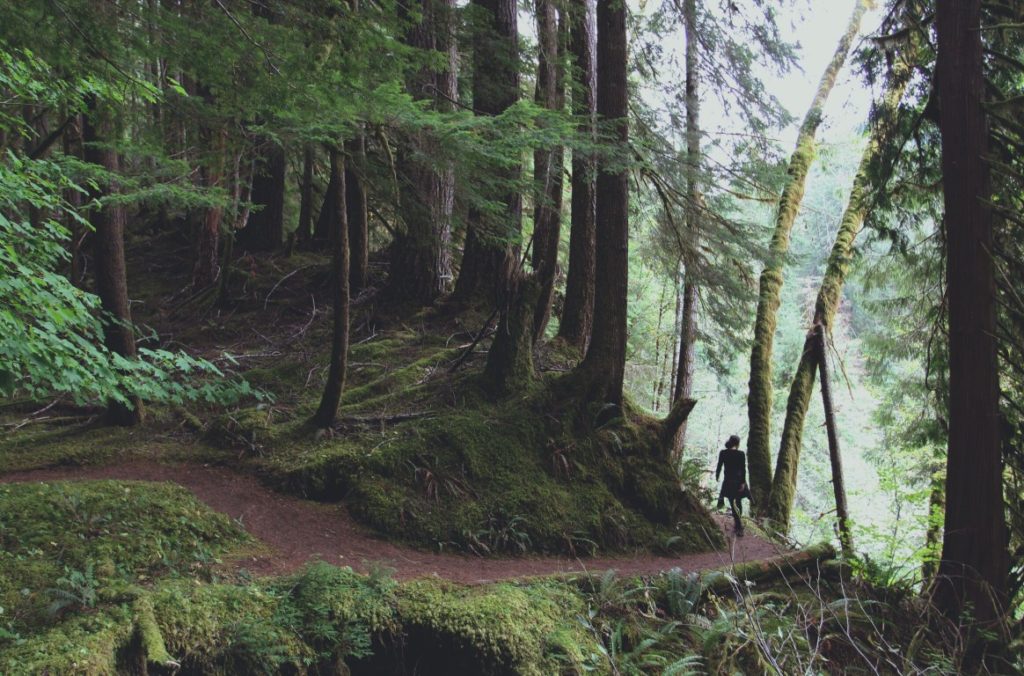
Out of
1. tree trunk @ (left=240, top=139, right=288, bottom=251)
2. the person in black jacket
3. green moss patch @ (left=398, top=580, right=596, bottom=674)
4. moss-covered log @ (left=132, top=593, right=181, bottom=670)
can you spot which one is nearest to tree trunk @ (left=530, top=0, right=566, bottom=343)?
the person in black jacket

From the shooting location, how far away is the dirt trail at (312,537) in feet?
18.7

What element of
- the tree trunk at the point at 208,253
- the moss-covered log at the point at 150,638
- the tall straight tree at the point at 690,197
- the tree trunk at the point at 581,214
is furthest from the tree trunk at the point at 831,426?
the tree trunk at the point at 208,253

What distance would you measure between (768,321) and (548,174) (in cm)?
571

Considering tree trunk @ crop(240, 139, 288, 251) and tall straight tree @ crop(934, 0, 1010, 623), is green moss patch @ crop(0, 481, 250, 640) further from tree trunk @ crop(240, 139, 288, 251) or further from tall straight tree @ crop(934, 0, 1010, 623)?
tree trunk @ crop(240, 139, 288, 251)

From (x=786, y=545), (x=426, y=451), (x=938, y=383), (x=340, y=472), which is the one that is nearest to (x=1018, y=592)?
(x=938, y=383)

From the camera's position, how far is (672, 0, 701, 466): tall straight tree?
831 centimetres

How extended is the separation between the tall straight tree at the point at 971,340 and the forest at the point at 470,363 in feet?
0.09

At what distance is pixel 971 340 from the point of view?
228 inches

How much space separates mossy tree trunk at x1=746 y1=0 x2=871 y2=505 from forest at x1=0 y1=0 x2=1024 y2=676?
7 centimetres

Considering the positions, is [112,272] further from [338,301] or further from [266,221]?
[266,221]

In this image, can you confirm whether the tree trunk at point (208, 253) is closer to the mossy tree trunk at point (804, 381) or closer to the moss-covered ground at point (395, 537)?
the moss-covered ground at point (395, 537)

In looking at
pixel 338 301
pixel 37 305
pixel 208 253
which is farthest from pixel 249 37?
pixel 208 253

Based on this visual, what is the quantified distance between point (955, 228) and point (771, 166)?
405cm

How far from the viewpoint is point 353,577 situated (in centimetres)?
466
